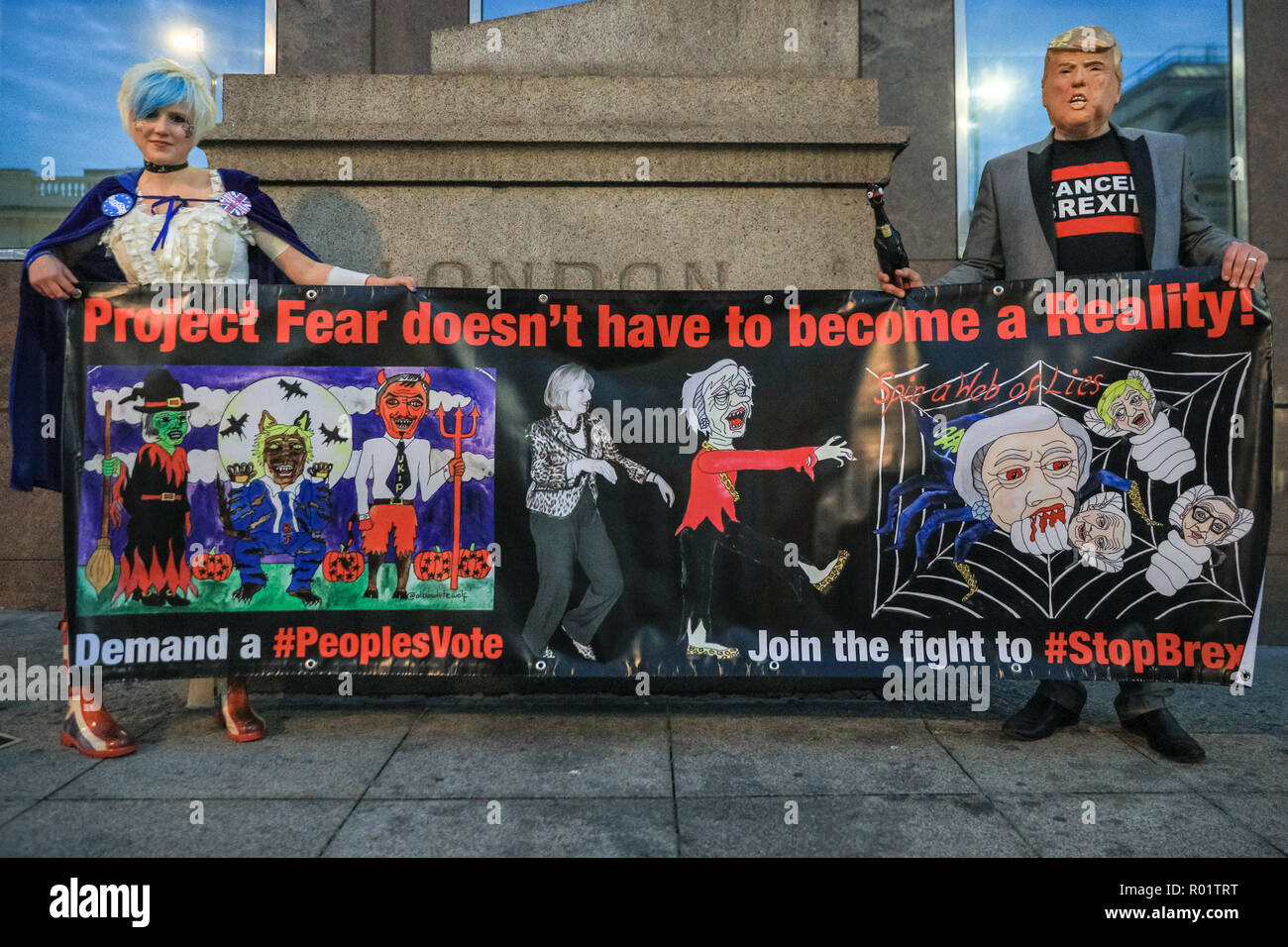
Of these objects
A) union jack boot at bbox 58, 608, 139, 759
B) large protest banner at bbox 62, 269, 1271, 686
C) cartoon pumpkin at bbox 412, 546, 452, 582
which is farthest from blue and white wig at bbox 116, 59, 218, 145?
union jack boot at bbox 58, 608, 139, 759

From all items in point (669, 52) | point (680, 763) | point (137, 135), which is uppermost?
point (669, 52)

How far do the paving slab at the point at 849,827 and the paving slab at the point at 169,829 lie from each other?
1.25 metres

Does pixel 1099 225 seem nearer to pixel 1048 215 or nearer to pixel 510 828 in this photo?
pixel 1048 215

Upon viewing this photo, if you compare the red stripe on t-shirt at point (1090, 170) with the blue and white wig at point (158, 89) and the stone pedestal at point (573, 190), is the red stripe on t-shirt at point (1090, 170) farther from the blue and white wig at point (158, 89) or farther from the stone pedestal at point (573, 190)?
the blue and white wig at point (158, 89)

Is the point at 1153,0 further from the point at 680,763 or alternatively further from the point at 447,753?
the point at 447,753

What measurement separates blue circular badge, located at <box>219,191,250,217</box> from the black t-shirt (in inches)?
146

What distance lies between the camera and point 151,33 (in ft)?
24.6

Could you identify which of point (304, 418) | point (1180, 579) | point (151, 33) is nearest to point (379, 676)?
point (304, 418)

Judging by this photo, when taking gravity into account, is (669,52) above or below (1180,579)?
above

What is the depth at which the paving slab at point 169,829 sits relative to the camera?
265cm

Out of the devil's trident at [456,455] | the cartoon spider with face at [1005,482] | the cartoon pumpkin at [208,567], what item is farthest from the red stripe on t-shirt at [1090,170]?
the cartoon pumpkin at [208,567]

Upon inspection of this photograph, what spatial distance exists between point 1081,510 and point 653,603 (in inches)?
75.9

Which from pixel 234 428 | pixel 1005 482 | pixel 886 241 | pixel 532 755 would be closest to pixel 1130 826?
pixel 1005 482

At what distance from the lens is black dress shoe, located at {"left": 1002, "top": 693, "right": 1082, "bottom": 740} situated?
3.70 m
